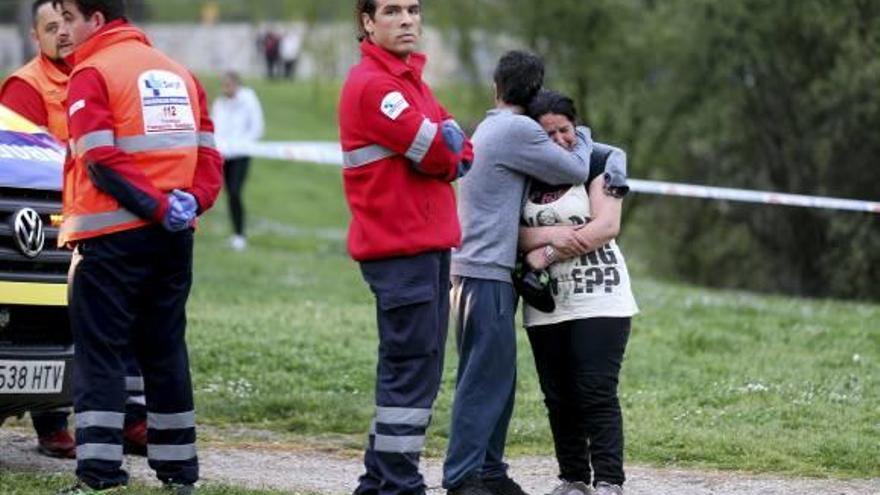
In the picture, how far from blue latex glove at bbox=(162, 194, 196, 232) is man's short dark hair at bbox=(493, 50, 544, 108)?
146 cm

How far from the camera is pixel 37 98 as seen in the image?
30.3 ft

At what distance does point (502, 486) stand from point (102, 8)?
256 cm

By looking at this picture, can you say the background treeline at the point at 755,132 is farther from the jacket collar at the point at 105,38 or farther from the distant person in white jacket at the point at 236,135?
the jacket collar at the point at 105,38

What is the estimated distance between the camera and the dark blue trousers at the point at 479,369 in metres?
7.90

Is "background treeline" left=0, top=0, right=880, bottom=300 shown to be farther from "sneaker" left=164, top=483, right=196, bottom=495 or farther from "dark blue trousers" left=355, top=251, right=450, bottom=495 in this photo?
"sneaker" left=164, top=483, right=196, bottom=495

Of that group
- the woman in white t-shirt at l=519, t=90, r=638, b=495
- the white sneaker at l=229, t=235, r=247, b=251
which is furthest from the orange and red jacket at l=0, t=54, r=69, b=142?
the white sneaker at l=229, t=235, r=247, b=251

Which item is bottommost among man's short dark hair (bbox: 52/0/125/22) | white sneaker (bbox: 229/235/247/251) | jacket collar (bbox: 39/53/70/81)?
white sneaker (bbox: 229/235/247/251)

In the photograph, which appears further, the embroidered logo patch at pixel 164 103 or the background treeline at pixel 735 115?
the background treeline at pixel 735 115

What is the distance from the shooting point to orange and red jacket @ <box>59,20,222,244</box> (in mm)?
7238

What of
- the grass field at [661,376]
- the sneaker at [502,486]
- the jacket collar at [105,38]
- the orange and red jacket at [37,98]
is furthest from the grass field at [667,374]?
the jacket collar at [105,38]

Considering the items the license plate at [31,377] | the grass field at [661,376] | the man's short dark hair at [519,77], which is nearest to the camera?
the license plate at [31,377]

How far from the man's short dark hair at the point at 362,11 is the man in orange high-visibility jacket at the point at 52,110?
6.98 ft

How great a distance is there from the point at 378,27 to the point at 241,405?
3843 mm

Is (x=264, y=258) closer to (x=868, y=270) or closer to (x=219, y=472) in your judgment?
(x=868, y=270)
